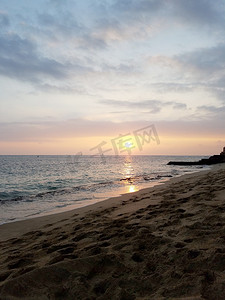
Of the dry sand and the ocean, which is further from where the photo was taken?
the ocean

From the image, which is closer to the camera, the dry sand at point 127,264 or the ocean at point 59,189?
the dry sand at point 127,264

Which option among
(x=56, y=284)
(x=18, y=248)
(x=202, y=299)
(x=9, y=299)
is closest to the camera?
(x=202, y=299)

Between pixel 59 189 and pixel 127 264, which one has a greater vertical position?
pixel 127 264

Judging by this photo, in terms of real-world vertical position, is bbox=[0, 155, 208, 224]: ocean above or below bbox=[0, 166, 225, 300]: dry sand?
below

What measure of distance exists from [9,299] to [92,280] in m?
0.94

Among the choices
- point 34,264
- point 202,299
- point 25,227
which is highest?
point 202,299

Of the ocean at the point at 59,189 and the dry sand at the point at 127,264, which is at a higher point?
the dry sand at the point at 127,264

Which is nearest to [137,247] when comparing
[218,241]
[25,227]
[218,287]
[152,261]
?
[152,261]

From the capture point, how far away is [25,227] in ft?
23.5

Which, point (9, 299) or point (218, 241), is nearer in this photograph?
point (9, 299)

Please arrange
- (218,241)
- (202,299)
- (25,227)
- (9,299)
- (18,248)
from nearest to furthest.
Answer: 1. (202,299)
2. (9,299)
3. (218,241)
4. (18,248)
5. (25,227)

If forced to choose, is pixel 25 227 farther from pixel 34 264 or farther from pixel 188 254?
pixel 188 254

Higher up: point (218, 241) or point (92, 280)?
point (218, 241)

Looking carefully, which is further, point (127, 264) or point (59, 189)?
point (59, 189)
